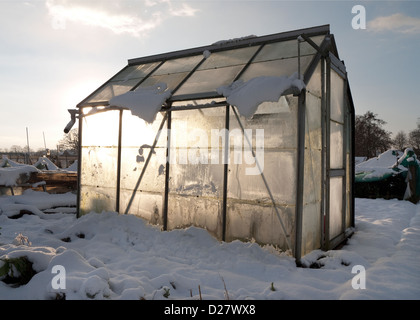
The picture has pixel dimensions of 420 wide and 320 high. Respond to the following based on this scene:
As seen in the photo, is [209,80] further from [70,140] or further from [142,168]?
[70,140]

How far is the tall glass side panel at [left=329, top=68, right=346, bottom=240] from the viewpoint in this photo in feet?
22.2

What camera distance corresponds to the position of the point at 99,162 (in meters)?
8.09

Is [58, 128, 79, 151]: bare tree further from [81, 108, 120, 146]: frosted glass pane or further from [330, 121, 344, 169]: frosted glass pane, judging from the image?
[330, 121, 344, 169]: frosted glass pane

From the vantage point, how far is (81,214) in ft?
28.0

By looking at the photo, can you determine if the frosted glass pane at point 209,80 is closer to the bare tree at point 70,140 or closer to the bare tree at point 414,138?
the bare tree at point 70,140

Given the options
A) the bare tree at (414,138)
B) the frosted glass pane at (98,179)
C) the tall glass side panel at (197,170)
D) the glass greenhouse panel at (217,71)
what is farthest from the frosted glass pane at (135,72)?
the bare tree at (414,138)

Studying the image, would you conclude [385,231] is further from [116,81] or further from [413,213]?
[116,81]

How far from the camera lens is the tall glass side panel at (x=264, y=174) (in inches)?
216

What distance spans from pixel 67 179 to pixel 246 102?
877 cm

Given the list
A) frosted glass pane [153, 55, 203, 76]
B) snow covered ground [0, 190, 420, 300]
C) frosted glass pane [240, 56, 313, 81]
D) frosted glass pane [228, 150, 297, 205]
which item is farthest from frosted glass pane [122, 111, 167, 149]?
frosted glass pane [240, 56, 313, 81]

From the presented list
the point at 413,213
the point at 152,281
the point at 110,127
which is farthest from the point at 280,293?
the point at 413,213

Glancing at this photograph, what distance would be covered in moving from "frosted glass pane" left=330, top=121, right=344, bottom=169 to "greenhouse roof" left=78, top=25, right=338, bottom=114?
67.1 inches

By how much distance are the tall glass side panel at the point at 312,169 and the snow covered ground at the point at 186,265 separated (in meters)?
0.39
